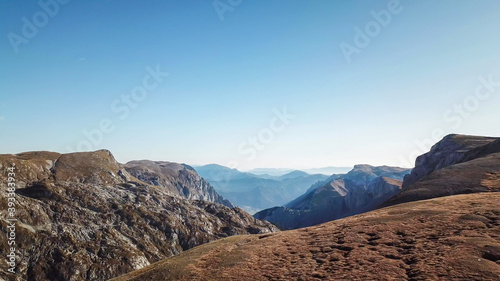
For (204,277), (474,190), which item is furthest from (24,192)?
(474,190)

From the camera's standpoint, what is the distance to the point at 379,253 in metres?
35.0

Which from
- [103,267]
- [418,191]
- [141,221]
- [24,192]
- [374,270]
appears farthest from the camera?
[141,221]

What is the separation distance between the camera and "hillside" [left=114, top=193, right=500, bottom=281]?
28797mm

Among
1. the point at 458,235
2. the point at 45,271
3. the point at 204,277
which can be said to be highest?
the point at 458,235

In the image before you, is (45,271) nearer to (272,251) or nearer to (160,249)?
(160,249)

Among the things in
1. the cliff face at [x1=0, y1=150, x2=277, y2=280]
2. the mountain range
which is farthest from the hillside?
the cliff face at [x1=0, y1=150, x2=277, y2=280]

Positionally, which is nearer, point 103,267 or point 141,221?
point 103,267

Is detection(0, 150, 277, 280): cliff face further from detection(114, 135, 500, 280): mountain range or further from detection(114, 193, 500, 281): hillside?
detection(114, 193, 500, 281): hillside

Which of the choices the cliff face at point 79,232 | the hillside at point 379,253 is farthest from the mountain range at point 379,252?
the cliff face at point 79,232

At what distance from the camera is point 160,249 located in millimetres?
172875

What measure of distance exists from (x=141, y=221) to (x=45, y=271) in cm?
6719

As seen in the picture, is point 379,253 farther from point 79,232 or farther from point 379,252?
point 79,232

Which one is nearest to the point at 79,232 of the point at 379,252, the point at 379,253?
the point at 379,252

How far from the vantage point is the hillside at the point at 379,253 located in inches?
1134
